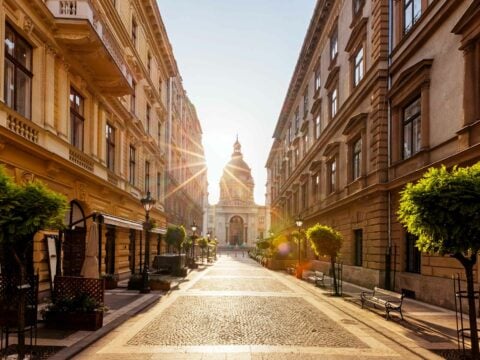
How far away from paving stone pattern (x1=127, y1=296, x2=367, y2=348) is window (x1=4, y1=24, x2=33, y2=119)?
722cm

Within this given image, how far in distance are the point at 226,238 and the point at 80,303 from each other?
113109mm

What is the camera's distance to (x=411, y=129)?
1850 cm

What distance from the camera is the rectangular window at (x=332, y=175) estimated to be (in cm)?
2942

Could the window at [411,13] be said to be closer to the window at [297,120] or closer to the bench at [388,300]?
the bench at [388,300]

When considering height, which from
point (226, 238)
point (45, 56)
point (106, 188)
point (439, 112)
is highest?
point (45, 56)

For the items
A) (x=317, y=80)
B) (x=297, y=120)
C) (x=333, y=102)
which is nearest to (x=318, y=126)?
(x=317, y=80)

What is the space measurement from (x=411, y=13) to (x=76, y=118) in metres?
13.8

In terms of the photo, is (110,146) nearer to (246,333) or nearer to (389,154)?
(389,154)

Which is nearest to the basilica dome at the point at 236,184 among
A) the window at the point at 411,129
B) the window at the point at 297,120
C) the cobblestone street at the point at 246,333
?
→ the window at the point at 297,120

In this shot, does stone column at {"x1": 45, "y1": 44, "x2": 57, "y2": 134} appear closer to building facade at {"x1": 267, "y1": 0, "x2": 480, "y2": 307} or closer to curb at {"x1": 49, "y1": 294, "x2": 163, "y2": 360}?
curb at {"x1": 49, "y1": 294, "x2": 163, "y2": 360}

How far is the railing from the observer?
40.2 ft

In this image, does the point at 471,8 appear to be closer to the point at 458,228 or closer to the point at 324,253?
the point at 458,228

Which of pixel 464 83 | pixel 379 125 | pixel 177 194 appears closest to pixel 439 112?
pixel 464 83

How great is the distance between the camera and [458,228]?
7.76 m
